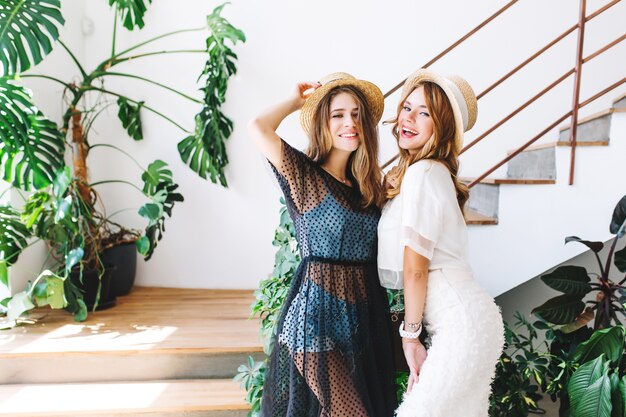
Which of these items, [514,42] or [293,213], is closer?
[293,213]

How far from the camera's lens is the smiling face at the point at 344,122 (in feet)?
5.17

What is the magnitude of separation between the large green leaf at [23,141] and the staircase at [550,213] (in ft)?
7.47

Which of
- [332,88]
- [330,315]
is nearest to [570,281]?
[330,315]

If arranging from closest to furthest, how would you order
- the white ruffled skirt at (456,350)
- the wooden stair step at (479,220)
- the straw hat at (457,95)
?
the white ruffled skirt at (456,350) → the straw hat at (457,95) → the wooden stair step at (479,220)

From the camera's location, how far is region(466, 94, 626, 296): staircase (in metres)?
2.27

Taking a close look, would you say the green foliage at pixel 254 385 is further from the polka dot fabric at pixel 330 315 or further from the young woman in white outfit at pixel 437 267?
the young woman in white outfit at pixel 437 267

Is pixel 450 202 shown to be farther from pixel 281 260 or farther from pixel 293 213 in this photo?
pixel 281 260

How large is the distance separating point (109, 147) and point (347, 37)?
195 cm

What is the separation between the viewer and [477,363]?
1390 millimetres

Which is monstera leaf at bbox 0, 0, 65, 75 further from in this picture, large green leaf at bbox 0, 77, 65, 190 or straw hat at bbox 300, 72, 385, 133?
straw hat at bbox 300, 72, 385, 133

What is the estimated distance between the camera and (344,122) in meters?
1.59

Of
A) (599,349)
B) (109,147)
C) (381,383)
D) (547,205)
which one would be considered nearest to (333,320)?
(381,383)

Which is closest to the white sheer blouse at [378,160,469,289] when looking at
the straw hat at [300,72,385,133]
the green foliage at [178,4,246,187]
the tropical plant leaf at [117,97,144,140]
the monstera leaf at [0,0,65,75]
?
the straw hat at [300,72,385,133]

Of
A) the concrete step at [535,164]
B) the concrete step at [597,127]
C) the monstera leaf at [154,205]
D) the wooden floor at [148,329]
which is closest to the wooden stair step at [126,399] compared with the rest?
the wooden floor at [148,329]
